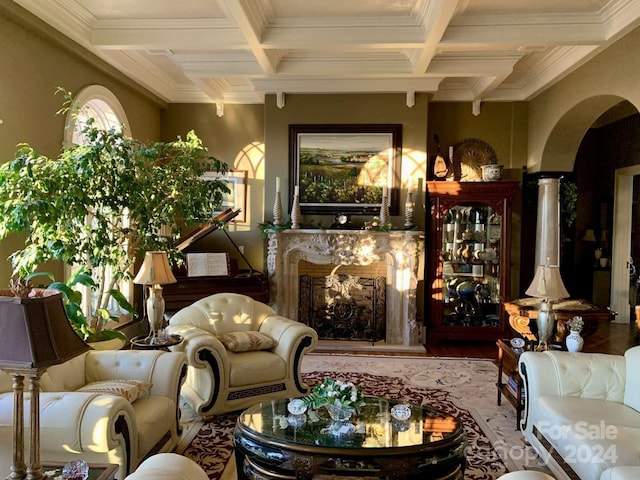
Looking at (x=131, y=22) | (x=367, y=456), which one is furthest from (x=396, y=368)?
(x=131, y=22)

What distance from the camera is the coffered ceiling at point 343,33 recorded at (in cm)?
411

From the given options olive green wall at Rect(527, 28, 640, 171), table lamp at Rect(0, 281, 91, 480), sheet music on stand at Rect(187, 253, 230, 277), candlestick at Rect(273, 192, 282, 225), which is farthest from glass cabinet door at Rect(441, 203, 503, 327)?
table lamp at Rect(0, 281, 91, 480)

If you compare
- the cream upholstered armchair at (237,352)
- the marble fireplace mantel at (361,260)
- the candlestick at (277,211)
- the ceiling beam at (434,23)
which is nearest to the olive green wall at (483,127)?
the marble fireplace mantel at (361,260)

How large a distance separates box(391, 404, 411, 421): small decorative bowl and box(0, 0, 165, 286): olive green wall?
2934 millimetres

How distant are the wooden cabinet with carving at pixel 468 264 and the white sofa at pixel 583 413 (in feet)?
9.88

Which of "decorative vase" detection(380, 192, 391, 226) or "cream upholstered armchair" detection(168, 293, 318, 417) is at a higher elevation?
"decorative vase" detection(380, 192, 391, 226)

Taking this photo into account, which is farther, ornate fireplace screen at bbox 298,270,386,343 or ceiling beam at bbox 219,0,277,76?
ornate fireplace screen at bbox 298,270,386,343

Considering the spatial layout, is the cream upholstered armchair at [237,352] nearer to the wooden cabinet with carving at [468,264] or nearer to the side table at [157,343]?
the side table at [157,343]

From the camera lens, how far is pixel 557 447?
2.81m

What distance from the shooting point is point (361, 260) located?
6395mm

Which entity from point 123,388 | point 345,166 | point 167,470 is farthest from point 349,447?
point 345,166

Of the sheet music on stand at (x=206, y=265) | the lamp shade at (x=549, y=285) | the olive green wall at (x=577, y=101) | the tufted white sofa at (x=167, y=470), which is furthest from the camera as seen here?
the sheet music on stand at (x=206, y=265)

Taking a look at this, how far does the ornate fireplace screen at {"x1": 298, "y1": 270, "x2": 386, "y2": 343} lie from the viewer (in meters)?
6.48

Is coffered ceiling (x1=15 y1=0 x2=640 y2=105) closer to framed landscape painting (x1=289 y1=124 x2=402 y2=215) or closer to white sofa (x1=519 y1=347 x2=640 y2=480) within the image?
framed landscape painting (x1=289 y1=124 x2=402 y2=215)
